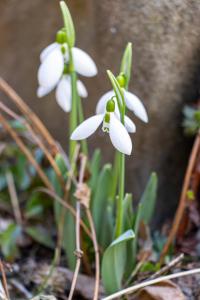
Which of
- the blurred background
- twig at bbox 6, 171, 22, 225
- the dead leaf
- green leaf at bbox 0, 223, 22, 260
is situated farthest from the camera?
twig at bbox 6, 171, 22, 225

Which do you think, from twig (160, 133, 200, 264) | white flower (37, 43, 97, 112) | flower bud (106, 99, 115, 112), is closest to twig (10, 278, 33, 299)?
twig (160, 133, 200, 264)

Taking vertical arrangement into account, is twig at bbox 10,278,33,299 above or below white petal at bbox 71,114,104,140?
below

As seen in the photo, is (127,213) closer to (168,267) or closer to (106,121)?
(168,267)

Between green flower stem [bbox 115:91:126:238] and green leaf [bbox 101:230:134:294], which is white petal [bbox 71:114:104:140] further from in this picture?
green leaf [bbox 101:230:134:294]

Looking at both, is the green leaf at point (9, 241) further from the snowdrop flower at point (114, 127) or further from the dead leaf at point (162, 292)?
the snowdrop flower at point (114, 127)

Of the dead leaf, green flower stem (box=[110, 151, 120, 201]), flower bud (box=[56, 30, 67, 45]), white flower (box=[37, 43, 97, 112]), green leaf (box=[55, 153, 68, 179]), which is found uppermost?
flower bud (box=[56, 30, 67, 45])

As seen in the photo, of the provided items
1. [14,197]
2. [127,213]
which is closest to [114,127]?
[127,213]

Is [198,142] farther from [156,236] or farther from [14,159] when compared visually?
[14,159]
